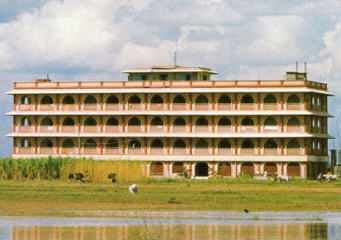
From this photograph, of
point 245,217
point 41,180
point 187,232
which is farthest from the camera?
point 41,180

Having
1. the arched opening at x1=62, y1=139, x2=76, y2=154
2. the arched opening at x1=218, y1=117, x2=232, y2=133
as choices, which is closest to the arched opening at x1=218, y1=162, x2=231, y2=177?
the arched opening at x1=218, y1=117, x2=232, y2=133

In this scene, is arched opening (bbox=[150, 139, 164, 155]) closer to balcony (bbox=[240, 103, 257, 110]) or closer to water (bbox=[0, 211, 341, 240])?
balcony (bbox=[240, 103, 257, 110])

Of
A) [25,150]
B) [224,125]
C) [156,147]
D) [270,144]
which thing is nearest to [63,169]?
[156,147]

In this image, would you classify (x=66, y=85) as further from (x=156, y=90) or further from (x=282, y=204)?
(x=282, y=204)

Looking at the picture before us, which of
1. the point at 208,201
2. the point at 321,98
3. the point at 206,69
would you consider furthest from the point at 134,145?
the point at 208,201

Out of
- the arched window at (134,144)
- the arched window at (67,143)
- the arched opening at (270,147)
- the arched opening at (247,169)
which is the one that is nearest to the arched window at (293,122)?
the arched opening at (270,147)

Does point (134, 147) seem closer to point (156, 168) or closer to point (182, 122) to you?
point (156, 168)

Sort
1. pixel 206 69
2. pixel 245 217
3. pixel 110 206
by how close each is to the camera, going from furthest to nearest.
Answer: pixel 206 69 < pixel 110 206 < pixel 245 217

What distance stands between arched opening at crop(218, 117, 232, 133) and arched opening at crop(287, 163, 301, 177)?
297 inches

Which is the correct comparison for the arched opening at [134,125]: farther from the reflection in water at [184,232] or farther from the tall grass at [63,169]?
the reflection in water at [184,232]

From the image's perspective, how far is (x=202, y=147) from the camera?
113875 mm

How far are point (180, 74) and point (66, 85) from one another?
12.9 metres

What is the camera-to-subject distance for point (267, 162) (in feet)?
365

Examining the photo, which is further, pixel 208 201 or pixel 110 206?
pixel 208 201
